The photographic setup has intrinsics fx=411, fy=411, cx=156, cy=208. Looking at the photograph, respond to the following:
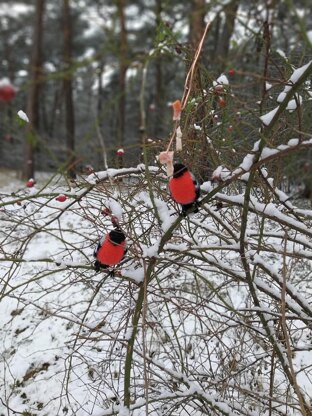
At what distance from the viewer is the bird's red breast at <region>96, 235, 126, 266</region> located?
1710 millimetres

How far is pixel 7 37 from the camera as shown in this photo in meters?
17.3

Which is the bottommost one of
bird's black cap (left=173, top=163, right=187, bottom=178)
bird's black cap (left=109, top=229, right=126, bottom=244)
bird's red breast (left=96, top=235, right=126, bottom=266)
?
bird's red breast (left=96, top=235, right=126, bottom=266)

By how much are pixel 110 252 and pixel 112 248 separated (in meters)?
0.02

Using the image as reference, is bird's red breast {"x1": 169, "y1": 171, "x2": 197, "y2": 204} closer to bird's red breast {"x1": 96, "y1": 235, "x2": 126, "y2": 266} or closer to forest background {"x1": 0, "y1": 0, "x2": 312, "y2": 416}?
forest background {"x1": 0, "y1": 0, "x2": 312, "y2": 416}

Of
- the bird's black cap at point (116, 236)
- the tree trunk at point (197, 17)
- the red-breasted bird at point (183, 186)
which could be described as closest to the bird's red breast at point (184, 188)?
the red-breasted bird at point (183, 186)

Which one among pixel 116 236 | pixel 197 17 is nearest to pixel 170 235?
pixel 116 236

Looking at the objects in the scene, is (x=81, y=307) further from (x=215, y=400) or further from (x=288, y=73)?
(x=288, y=73)

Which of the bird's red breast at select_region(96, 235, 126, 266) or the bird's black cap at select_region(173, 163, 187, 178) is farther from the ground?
the bird's black cap at select_region(173, 163, 187, 178)

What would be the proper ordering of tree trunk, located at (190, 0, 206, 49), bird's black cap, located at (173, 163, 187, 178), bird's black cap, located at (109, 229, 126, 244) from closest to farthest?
tree trunk, located at (190, 0, 206, 49) → bird's black cap, located at (173, 163, 187, 178) → bird's black cap, located at (109, 229, 126, 244)

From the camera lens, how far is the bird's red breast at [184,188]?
156cm

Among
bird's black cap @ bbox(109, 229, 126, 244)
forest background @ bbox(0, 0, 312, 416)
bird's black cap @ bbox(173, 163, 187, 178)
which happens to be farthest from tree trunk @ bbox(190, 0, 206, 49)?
bird's black cap @ bbox(109, 229, 126, 244)

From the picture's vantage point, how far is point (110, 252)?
1.72 m

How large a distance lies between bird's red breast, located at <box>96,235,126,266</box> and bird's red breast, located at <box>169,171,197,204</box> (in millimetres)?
338

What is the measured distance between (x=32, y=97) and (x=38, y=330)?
6.49 metres
